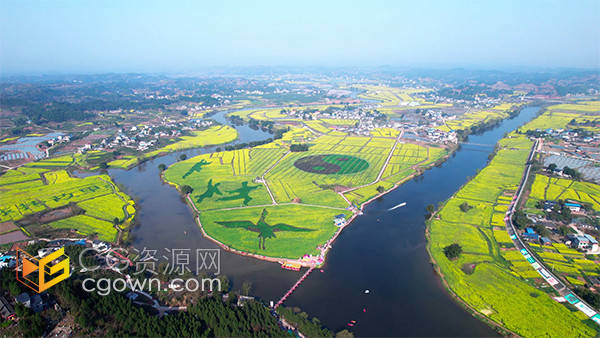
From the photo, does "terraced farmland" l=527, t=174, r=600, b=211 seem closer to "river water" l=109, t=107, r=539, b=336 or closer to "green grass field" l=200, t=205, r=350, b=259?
"river water" l=109, t=107, r=539, b=336

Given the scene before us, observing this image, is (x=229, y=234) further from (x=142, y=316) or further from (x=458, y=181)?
(x=458, y=181)

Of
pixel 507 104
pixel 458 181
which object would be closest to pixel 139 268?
pixel 458 181

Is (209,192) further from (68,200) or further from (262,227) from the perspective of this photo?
(68,200)

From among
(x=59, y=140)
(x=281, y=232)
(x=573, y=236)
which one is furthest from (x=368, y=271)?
(x=59, y=140)

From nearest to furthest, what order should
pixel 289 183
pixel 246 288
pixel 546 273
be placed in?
pixel 246 288 < pixel 546 273 < pixel 289 183

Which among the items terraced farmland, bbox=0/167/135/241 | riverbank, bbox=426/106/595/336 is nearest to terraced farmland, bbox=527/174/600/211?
riverbank, bbox=426/106/595/336

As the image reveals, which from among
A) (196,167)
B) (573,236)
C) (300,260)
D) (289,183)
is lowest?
(300,260)

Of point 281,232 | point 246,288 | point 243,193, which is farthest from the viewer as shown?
point 243,193
